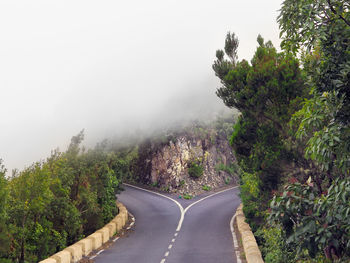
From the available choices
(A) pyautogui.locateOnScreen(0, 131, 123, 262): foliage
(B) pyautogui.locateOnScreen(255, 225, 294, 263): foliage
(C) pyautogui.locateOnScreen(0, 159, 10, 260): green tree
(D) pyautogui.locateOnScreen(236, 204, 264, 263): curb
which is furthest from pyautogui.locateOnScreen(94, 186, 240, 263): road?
(C) pyautogui.locateOnScreen(0, 159, 10, 260): green tree

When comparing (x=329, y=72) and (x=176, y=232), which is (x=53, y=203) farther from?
(x=329, y=72)

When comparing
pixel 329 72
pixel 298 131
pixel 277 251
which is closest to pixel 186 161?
pixel 277 251

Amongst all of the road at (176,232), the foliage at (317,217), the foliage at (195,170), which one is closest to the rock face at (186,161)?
the foliage at (195,170)

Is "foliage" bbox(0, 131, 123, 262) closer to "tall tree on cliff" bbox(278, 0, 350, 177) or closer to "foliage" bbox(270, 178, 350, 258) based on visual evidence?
"foliage" bbox(270, 178, 350, 258)

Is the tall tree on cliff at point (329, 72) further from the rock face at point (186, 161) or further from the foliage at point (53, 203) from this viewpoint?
the rock face at point (186, 161)

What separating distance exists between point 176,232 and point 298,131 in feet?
61.0

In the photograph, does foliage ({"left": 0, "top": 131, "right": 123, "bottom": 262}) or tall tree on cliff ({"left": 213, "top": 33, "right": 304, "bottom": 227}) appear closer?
tall tree on cliff ({"left": 213, "top": 33, "right": 304, "bottom": 227})

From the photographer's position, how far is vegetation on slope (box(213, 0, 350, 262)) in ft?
20.8

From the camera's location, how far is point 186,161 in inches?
2016

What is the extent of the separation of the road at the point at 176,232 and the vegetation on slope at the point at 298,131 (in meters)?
2.86

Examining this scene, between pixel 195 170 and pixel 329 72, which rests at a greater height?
pixel 329 72

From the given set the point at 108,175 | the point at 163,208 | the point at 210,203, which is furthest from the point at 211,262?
the point at 210,203

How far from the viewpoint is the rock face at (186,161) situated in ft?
161

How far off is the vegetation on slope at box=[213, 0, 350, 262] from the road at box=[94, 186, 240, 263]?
286 centimetres
